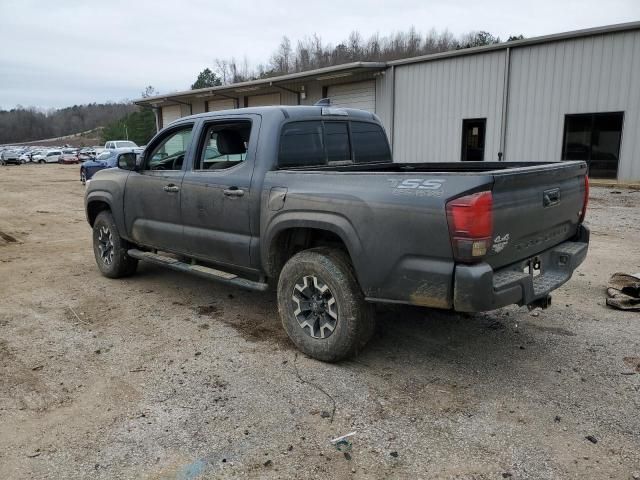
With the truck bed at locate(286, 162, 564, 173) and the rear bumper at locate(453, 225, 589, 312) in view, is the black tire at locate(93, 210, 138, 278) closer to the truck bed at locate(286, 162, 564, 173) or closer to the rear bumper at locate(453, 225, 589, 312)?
the truck bed at locate(286, 162, 564, 173)

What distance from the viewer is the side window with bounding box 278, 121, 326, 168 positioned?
14.7ft

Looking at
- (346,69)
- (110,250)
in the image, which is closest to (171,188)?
(110,250)

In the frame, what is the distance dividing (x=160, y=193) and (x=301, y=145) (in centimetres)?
176

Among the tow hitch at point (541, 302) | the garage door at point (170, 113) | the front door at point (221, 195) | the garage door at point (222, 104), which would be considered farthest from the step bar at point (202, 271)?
the garage door at point (170, 113)

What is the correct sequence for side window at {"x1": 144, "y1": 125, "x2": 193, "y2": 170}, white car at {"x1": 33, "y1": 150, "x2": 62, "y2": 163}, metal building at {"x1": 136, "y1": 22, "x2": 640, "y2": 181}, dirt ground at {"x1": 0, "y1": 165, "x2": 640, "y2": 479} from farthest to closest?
white car at {"x1": 33, "y1": 150, "x2": 62, "y2": 163} → metal building at {"x1": 136, "y1": 22, "x2": 640, "y2": 181} → side window at {"x1": 144, "y1": 125, "x2": 193, "y2": 170} → dirt ground at {"x1": 0, "y1": 165, "x2": 640, "y2": 479}

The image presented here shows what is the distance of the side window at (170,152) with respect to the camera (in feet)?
17.8

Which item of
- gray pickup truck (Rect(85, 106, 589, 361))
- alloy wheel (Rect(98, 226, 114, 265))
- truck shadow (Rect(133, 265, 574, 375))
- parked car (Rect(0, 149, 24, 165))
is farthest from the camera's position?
parked car (Rect(0, 149, 24, 165))

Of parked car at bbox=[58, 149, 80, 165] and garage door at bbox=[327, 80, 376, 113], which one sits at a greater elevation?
garage door at bbox=[327, 80, 376, 113]

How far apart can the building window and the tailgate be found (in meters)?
14.0

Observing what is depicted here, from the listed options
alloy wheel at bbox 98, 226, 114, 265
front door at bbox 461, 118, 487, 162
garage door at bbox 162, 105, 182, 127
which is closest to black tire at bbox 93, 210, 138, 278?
alloy wheel at bbox 98, 226, 114, 265

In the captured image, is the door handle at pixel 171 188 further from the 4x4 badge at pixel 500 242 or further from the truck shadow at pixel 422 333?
the 4x4 badge at pixel 500 242

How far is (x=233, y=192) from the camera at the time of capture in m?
4.54

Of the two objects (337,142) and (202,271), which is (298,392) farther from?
(337,142)

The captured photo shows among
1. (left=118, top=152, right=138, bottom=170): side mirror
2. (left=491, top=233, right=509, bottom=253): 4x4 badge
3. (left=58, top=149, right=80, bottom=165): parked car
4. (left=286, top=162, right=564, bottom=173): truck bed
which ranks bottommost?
(left=58, top=149, right=80, bottom=165): parked car
